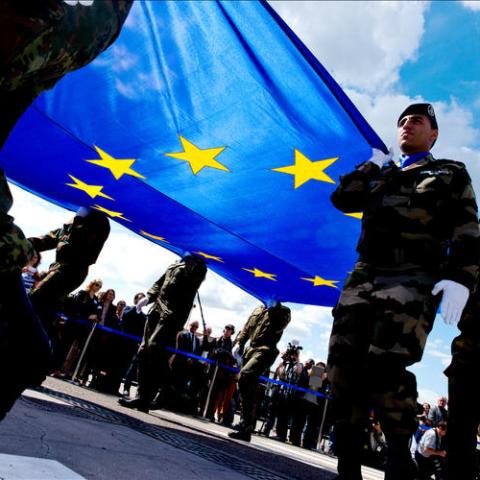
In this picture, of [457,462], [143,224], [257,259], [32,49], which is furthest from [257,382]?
[32,49]

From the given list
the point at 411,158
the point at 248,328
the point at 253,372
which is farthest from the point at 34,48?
the point at 248,328

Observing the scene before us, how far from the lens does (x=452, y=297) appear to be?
2340 mm

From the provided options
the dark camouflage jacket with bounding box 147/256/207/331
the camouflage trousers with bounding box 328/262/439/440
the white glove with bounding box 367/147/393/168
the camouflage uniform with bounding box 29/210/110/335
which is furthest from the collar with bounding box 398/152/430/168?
the dark camouflage jacket with bounding box 147/256/207/331

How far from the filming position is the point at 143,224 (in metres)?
6.63

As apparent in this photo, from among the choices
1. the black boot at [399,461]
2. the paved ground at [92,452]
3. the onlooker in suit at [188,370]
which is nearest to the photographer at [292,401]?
the onlooker in suit at [188,370]

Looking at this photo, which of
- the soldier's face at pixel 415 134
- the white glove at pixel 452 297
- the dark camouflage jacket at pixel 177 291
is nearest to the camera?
the white glove at pixel 452 297

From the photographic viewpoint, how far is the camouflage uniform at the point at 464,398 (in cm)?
303

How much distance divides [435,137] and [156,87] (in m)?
2.24

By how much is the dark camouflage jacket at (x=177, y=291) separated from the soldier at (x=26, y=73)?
14.2 ft

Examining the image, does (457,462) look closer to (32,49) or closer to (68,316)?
(32,49)

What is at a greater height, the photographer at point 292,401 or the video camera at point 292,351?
the video camera at point 292,351

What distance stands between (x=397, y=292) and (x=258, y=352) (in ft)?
15.1

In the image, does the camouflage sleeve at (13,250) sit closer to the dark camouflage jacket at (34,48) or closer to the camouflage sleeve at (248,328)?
the dark camouflage jacket at (34,48)

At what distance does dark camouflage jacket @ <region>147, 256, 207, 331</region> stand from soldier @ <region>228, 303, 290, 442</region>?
1.38 metres
